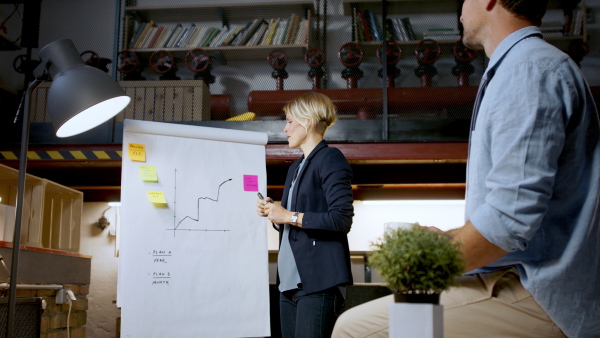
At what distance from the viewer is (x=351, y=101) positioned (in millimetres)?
5316

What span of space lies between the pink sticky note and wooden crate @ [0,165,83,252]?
1561 millimetres

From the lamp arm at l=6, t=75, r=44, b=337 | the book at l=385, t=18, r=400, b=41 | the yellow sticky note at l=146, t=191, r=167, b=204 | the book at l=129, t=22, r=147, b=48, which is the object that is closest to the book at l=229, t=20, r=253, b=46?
the book at l=129, t=22, r=147, b=48

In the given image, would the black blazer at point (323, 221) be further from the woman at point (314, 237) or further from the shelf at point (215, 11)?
the shelf at point (215, 11)

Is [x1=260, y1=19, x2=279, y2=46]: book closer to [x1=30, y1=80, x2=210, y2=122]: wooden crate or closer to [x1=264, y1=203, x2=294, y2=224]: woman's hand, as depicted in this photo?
[x1=30, y1=80, x2=210, y2=122]: wooden crate

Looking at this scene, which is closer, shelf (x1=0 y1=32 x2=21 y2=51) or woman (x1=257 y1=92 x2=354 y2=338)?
woman (x1=257 y1=92 x2=354 y2=338)

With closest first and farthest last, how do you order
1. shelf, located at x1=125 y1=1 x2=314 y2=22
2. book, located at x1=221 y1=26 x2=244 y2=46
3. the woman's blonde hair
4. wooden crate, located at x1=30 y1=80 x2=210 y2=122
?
the woman's blonde hair
wooden crate, located at x1=30 y1=80 x2=210 y2=122
book, located at x1=221 y1=26 x2=244 y2=46
shelf, located at x1=125 y1=1 x2=314 y2=22

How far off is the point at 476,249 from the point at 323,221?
1.10 m

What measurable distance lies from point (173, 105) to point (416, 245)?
14.9 feet

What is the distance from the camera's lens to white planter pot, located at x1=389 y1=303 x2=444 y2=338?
0.81 metres

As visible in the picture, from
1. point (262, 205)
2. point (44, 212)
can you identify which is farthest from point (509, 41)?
point (44, 212)

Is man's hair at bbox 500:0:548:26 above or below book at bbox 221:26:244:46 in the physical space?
below

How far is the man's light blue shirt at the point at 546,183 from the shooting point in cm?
102

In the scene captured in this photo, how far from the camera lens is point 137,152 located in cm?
273

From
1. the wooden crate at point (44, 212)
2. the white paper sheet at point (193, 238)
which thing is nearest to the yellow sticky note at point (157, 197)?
the white paper sheet at point (193, 238)
